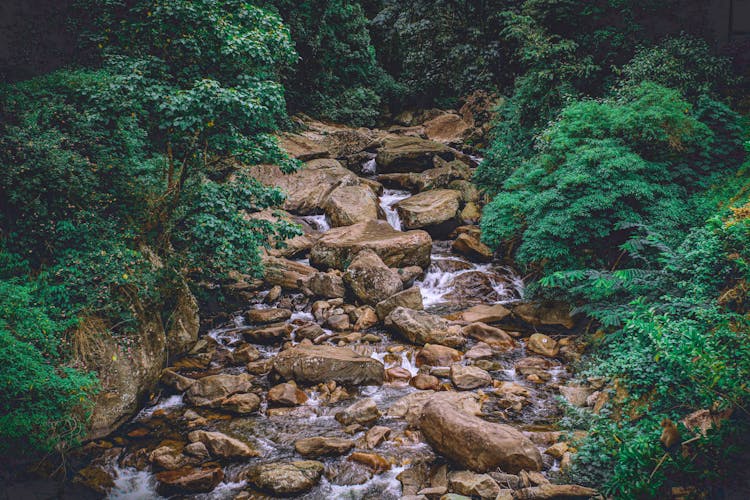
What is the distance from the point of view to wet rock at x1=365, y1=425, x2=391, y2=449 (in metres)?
5.87

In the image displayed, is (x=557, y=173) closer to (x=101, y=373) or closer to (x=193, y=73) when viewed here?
(x=193, y=73)

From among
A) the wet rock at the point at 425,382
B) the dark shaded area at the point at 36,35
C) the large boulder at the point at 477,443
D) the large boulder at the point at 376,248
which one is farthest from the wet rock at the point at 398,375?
the dark shaded area at the point at 36,35

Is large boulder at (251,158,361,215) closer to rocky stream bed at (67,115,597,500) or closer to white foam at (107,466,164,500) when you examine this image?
rocky stream bed at (67,115,597,500)

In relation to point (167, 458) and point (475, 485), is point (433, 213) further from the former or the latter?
point (167, 458)

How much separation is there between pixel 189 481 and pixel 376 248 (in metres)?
7.61

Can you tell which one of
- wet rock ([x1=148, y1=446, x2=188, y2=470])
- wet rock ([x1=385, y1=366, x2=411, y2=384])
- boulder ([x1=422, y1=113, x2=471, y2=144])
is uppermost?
boulder ([x1=422, y1=113, x2=471, y2=144])

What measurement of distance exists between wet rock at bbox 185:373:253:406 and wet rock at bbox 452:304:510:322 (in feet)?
16.8

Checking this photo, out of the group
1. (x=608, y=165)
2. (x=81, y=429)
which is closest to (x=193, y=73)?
(x=81, y=429)

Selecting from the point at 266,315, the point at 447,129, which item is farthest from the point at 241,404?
the point at 447,129

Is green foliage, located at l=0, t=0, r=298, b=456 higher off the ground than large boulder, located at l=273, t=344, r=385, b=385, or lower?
higher

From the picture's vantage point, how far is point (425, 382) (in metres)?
7.41

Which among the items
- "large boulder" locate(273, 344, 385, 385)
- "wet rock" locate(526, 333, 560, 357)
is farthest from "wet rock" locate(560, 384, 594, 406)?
"large boulder" locate(273, 344, 385, 385)

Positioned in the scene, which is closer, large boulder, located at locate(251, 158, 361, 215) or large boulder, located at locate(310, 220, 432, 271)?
large boulder, located at locate(310, 220, 432, 271)

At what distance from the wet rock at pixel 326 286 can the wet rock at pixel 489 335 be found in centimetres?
333
